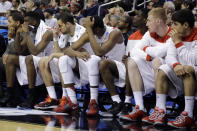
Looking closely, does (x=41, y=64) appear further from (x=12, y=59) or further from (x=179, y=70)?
(x=179, y=70)

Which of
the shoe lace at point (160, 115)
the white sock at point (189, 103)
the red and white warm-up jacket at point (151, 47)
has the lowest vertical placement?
the shoe lace at point (160, 115)

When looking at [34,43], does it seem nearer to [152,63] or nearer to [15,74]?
[15,74]

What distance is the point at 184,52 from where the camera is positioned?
15.5 feet

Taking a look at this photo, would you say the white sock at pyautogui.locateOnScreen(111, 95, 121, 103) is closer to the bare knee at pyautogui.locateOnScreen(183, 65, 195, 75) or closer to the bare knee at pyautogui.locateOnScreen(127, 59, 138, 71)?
the bare knee at pyautogui.locateOnScreen(127, 59, 138, 71)

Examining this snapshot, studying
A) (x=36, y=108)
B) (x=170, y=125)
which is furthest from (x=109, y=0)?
(x=170, y=125)

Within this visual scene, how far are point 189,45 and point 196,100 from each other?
1.99ft

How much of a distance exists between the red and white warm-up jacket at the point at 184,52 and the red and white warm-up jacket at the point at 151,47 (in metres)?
0.21

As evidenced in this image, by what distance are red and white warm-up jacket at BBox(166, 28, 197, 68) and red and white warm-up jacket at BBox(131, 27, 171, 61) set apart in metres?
0.21

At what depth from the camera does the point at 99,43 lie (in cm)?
586

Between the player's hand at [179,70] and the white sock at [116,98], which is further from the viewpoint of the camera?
the white sock at [116,98]

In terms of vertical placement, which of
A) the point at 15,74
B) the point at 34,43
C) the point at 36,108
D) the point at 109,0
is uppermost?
the point at 109,0

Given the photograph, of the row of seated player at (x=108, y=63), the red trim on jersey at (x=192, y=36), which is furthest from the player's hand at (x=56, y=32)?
the red trim on jersey at (x=192, y=36)

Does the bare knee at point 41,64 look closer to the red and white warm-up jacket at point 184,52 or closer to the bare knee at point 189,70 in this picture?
the red and white warm-up jacket at point 184,52

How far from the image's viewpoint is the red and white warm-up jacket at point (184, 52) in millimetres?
4715
